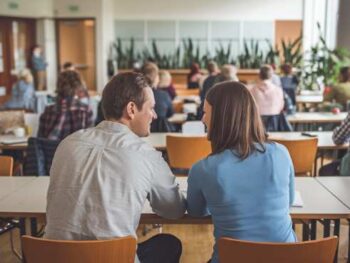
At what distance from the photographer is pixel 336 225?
7.91 ft

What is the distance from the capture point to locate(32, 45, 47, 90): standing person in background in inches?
493

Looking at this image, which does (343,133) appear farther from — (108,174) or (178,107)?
(178,107)

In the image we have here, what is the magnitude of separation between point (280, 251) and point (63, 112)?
111 inches

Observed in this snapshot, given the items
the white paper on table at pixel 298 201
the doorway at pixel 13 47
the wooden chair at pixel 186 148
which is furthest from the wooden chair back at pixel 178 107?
the doorway at pixel 13 47

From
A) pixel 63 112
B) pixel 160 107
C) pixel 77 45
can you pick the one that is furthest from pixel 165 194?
pixel 77 45

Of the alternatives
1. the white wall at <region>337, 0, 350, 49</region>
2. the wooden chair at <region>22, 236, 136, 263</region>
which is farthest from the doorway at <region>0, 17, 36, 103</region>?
the wooden chair at <region>22, 236, 136, 263</region>

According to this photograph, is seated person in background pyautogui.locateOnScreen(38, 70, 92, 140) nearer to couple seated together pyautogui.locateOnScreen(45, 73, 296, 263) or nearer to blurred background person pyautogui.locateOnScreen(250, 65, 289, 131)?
blurred background person pyautogui.locateOnScreen(250, 65, 289, 131)

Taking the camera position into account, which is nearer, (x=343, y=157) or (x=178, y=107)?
(x=343, y=157)

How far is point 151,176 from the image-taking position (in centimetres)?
178

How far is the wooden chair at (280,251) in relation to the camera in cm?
158

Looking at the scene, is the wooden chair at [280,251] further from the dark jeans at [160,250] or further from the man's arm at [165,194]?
the dark jeans at [160,250]

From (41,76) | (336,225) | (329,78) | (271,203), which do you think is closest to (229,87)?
(271,203)

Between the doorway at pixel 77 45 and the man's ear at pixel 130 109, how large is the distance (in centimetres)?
1170

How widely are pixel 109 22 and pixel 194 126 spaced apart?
31.7 feet
